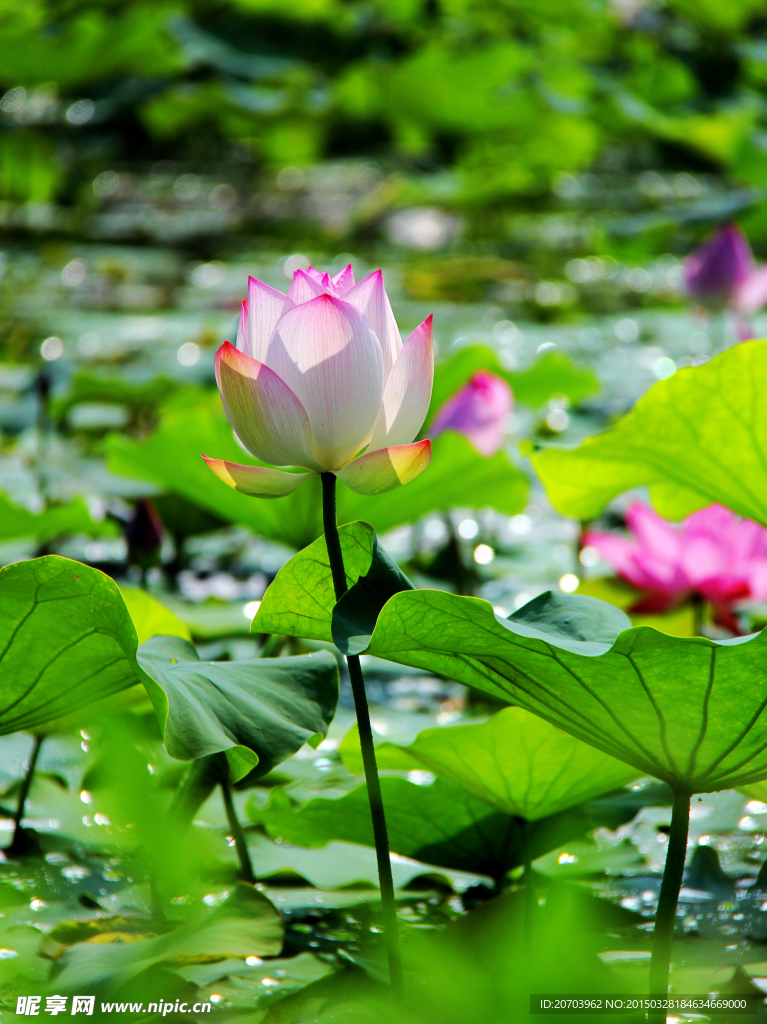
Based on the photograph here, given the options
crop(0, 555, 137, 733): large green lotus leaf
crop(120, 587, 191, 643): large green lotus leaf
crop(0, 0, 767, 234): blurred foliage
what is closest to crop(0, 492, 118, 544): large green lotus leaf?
crop(120, 587, 191, 643): large green lotus leaf

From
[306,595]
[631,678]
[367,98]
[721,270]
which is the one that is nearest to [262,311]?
[306,595]

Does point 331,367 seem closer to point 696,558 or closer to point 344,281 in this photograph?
point 344,281

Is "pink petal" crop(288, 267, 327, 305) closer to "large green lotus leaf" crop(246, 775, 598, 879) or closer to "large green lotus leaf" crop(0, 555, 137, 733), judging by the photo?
"large green lotus leaf" crop(0, 555, 137, 733)

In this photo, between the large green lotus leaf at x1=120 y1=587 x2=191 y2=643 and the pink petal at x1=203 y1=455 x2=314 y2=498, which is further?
the large green lotus leaf at x1=120 y1=587 x2=191 y2=643

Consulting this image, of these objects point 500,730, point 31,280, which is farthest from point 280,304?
point 31,280

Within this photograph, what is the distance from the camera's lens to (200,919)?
0.59 meters

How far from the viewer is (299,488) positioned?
34.4 inches

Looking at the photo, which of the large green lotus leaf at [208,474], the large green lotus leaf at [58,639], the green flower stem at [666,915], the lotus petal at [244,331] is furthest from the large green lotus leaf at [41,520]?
the green flower stem at [666,915]

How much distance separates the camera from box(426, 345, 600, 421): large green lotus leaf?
4.67 feet

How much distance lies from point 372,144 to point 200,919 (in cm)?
505

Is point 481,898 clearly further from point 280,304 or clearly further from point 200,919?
point 280,304

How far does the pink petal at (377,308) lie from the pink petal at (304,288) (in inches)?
0.7

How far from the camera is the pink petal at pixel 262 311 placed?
52 cm

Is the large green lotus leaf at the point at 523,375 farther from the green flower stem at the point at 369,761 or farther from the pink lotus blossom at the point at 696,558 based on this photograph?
the green flower stem at the point at 369,761
